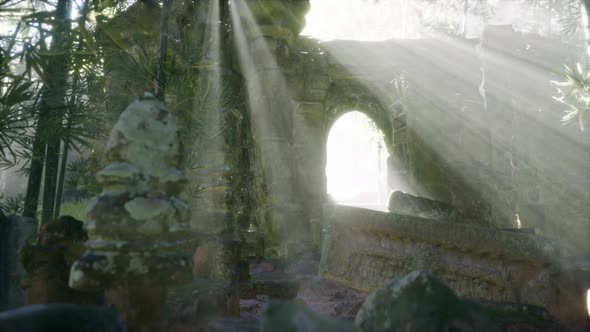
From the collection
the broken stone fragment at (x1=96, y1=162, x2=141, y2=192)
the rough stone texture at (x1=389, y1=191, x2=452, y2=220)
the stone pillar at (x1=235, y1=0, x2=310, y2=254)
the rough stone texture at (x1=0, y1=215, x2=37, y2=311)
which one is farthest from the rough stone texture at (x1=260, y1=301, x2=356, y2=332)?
the stone pillar at (x1=235, y1=0, x2=310, y2=254)

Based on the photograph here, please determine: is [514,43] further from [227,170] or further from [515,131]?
[227,170]

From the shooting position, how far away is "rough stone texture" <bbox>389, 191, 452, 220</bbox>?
672 centimetres

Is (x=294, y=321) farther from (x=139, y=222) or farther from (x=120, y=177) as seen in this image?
(x=120, y=177)

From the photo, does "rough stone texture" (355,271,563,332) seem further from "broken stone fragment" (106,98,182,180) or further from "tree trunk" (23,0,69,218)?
"tree trunk" (23,0,69,218)

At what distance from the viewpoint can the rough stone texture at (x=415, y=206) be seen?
6724 millimetres

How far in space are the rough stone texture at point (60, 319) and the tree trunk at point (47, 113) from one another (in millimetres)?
2085

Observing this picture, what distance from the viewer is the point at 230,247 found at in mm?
3982

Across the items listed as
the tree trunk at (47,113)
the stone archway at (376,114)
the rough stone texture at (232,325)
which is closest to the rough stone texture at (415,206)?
the stone archway at (376,114)

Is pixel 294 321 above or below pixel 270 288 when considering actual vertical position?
above

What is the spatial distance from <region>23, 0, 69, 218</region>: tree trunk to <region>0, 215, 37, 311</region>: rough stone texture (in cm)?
62

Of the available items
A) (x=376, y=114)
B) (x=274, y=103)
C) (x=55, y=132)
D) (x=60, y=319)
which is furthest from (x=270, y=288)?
(x=376, y=114)

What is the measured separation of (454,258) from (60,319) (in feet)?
9.47

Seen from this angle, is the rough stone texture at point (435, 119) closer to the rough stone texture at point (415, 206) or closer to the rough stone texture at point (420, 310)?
the rough stone texture at point (415, 206)

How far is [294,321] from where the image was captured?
139cm
